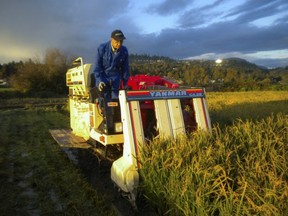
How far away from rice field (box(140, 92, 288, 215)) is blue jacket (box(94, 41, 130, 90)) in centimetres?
210

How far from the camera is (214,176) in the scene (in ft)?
12.7

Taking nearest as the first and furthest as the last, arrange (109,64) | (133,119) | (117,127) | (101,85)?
(133,119) → (117,127) → (101,85) → (109,64)

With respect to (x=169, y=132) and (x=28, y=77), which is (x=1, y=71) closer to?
(x=28, y=77)

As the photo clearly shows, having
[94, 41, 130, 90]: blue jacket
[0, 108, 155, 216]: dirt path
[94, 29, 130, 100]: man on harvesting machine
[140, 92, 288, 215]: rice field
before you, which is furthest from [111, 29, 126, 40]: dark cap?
[0, 108, 155, 216]: dirt path

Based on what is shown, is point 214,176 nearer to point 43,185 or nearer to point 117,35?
point 117,35

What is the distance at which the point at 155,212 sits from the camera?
4293 mm

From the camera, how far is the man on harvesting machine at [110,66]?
654 centimetres

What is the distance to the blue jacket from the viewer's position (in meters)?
6.58

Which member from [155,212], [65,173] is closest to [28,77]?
[65,173]

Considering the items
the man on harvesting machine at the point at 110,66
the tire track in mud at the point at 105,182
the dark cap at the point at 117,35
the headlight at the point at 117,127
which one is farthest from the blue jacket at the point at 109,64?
the tire track in mud at the point at 105,182

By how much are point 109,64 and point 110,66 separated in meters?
0.04

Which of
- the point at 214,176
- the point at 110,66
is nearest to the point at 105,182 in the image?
the point at 110,66

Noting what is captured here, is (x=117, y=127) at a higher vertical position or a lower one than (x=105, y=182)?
higher

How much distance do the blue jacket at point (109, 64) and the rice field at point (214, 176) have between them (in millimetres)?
2101
